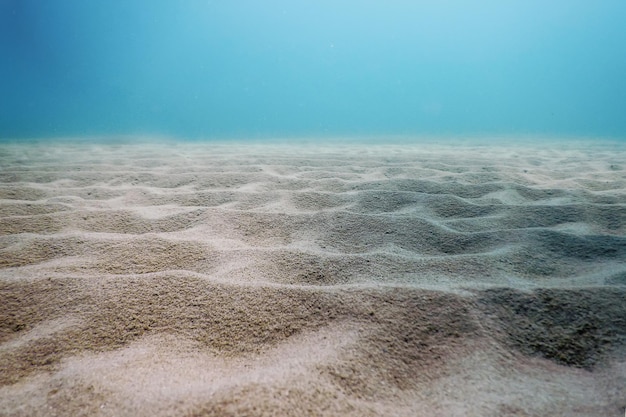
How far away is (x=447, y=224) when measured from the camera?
1792mm

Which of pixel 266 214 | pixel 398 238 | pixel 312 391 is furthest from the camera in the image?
pixel 266 214

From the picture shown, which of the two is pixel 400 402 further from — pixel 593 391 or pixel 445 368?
pixel 593 391

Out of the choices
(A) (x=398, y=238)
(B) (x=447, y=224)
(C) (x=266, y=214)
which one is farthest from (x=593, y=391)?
(C) (x=266, y=214)

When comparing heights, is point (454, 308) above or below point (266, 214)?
below

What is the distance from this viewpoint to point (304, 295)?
1.10m

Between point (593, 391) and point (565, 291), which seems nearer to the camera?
point (593, 391)

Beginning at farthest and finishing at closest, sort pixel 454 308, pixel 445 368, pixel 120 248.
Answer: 1. pixel 120 248
2. pixel 454 308
3. pixel 445 368

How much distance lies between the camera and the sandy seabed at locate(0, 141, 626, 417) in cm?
76

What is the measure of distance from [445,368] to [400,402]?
179 millimetres

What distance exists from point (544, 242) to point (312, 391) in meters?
1.35

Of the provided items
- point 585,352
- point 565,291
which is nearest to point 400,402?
point 585,352

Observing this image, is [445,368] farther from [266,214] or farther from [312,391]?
[266,214]

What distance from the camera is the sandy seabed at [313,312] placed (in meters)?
0.76

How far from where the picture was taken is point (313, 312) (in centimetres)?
104
